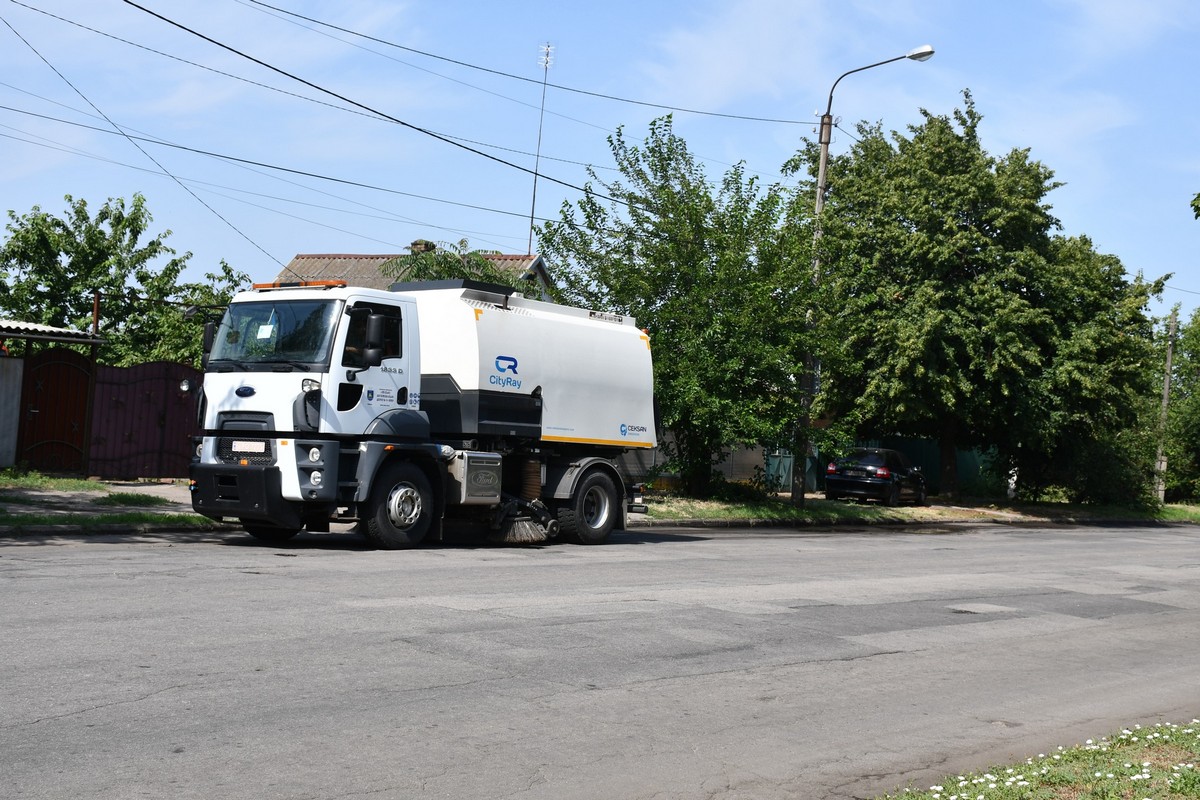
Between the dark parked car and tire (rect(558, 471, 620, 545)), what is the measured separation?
15.9 meters

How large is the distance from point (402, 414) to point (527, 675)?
7.49m

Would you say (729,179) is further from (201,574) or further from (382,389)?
(201,574)

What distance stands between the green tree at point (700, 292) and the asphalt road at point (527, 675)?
9.94 metres

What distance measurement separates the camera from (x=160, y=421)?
875 inches

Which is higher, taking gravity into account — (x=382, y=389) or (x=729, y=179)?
(x=729, y=179)

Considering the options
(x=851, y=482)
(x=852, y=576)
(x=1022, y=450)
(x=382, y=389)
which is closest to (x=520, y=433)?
(x=382, y=389)

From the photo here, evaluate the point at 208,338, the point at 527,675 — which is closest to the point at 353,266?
the point at 208,338

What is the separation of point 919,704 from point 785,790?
232 centimetres

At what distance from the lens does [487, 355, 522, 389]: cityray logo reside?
15375 millimetres

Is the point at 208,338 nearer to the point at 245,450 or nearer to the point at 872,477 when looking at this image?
the point at 245,450

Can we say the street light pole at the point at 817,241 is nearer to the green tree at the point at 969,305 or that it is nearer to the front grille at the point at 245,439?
the green tree at the point at 969,305

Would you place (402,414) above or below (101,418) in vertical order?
above

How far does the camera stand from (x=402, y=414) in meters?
14.5

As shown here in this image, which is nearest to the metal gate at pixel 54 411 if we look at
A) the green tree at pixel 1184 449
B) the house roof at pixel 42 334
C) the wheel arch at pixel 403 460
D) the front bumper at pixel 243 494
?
the house roof at pixel 42 334
